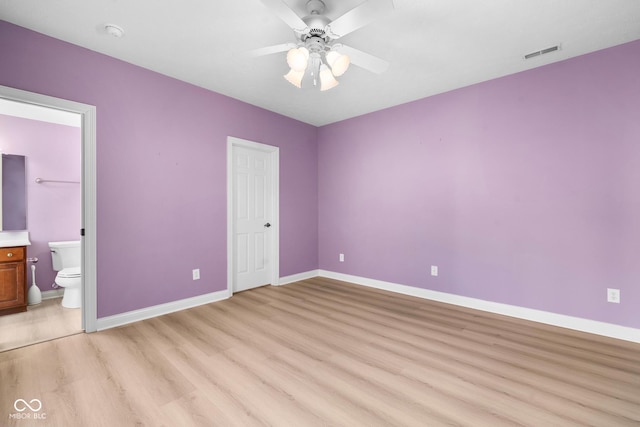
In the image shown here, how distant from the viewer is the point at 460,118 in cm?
339

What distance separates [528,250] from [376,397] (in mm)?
2339

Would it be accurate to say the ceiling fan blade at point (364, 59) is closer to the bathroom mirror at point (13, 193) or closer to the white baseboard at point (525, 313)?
the white baseboard at point (525, 313)

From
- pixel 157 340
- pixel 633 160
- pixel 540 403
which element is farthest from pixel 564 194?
pixel 157 340

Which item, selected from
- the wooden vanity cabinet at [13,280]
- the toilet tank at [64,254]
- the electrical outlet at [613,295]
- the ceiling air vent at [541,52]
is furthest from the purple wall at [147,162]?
the electrical outlet at [613,295]

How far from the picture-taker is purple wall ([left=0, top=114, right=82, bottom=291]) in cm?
360

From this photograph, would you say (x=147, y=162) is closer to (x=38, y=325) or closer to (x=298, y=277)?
(x=38, y=325)

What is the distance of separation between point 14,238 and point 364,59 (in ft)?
15.0

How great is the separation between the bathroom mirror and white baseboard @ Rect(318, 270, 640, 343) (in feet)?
15.5

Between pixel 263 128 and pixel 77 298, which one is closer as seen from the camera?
pixel 77 298

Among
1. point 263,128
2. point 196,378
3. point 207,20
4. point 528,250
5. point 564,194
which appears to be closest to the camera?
point 196,378

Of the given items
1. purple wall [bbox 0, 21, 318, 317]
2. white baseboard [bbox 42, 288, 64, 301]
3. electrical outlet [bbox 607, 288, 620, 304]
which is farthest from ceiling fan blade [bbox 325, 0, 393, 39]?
white baseboard [bbox 42, 288, 64, 301]

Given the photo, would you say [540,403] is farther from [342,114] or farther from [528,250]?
[342,114]

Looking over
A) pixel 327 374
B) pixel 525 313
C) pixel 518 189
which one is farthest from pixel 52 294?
Result: pixel 518 189

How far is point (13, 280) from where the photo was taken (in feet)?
10.2
